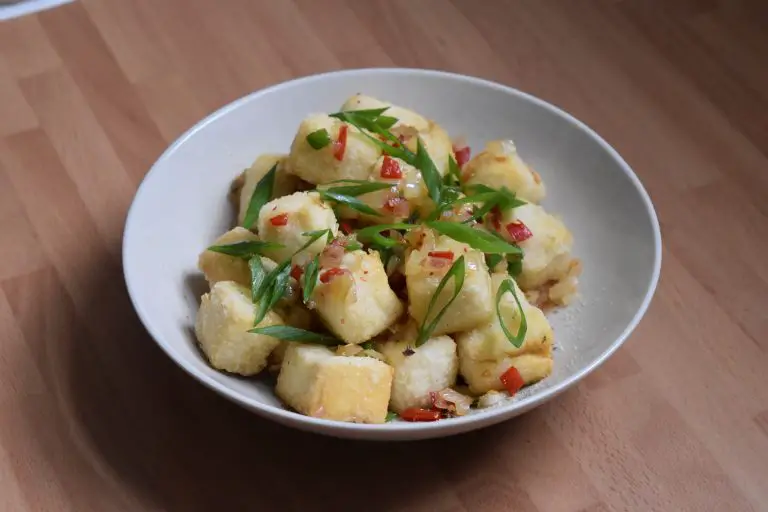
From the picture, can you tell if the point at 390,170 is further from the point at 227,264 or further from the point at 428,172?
the point at 227,264

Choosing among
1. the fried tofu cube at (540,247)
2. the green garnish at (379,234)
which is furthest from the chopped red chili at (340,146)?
the fried tofu cube at (540,247)

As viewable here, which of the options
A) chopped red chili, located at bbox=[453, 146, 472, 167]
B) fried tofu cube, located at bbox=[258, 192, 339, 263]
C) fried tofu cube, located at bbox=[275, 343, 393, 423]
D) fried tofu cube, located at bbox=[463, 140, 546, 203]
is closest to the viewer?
fried tofu cube, located at bbox=[275, 343, 393, 423]

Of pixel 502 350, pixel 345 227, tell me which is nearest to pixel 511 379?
pixel 502 350

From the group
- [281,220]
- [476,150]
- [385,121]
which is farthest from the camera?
[476,150]

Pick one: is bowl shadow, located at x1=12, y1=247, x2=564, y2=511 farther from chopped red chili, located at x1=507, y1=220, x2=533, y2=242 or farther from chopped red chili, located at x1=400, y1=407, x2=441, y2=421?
chopped red chili, located at x1=507, y1=220, x2=533, y2=242

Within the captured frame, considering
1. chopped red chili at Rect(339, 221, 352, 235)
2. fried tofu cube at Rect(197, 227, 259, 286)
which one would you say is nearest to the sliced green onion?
chopped red chili at Rect(339, 221, 352, 235)

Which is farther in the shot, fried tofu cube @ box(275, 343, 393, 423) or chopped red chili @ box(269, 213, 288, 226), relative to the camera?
chopped red chili @ box(269, 213, 288, 226)

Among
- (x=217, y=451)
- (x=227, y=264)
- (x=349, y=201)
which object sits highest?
(x=349, y=201)

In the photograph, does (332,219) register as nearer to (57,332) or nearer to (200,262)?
(200,262)

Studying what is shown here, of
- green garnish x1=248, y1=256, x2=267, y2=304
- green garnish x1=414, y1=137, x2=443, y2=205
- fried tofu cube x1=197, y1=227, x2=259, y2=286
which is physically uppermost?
green garnish x1=414, y1=137, x2=443, y2=205
